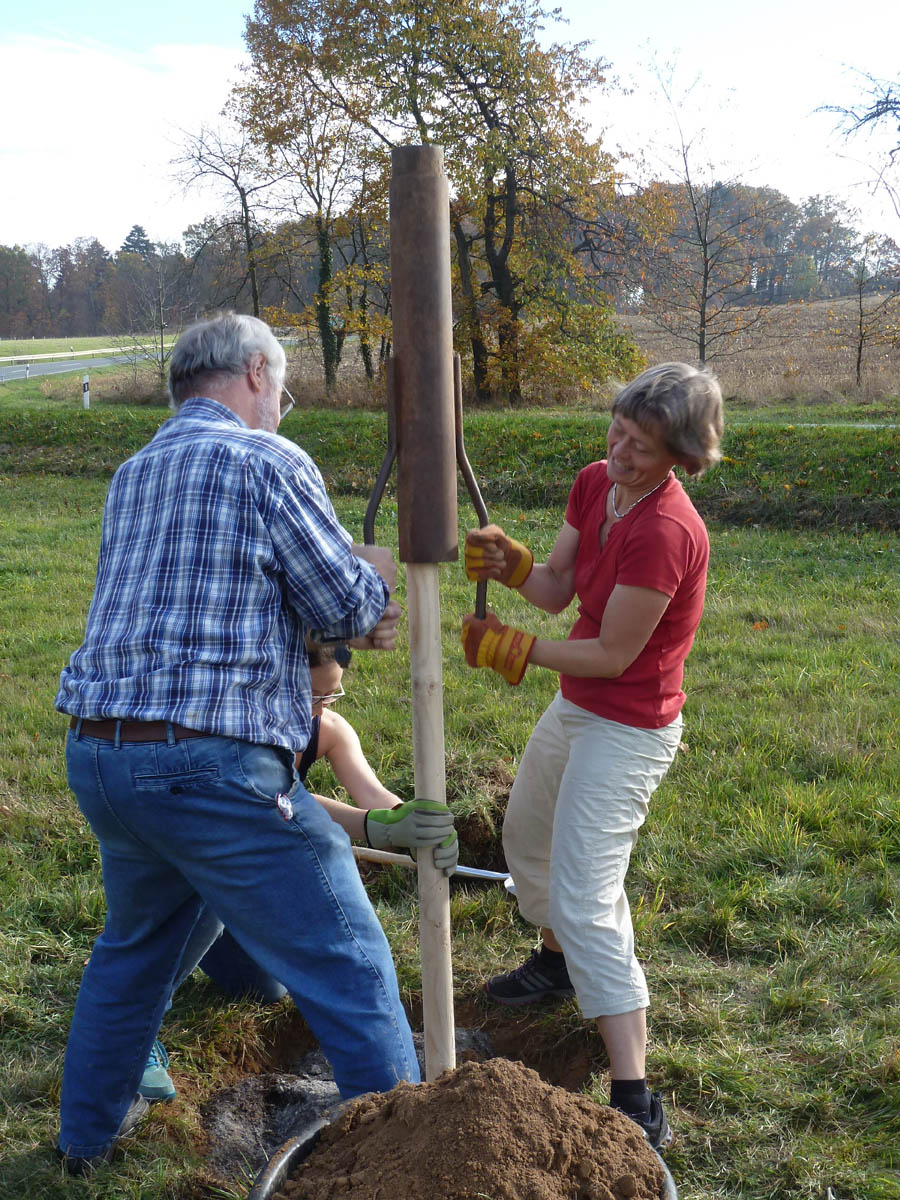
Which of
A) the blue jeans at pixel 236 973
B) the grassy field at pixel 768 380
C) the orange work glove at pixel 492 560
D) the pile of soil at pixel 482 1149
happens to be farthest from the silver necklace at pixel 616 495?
the grassy field at pixel 768 380

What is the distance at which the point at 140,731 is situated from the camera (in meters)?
2.03

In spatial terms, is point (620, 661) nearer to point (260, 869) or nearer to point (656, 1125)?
point (260, 869)

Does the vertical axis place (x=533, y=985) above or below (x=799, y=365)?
below

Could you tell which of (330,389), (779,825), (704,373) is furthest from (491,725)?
(330,389)

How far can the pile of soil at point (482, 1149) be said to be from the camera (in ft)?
5.71

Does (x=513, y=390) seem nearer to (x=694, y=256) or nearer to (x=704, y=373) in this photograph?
(x=694, y=256)

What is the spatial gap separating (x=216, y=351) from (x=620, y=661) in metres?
1.22

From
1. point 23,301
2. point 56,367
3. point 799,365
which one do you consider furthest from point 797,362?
point 23,301

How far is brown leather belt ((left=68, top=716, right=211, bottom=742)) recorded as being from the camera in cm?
201

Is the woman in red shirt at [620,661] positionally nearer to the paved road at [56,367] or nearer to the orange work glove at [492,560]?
the orange work glove at [492,560]

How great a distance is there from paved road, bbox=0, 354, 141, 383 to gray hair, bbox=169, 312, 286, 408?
127 feet

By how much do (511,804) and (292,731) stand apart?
3.55ft

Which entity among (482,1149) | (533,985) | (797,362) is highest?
(797,362)

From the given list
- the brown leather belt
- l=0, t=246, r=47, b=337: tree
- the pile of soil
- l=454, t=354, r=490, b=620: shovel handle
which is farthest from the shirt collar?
l=0, t=246, r=47, b=337: tree
